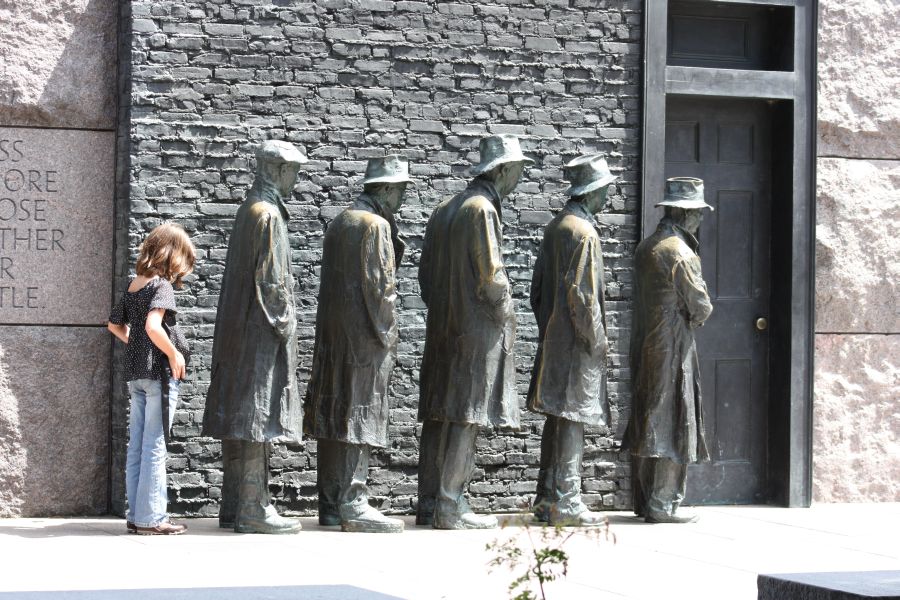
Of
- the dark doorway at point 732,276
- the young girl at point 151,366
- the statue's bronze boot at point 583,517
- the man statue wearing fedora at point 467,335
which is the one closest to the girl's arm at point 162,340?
the young girl at point 151,366

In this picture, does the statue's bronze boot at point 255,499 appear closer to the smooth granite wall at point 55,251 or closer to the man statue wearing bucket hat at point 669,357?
the smooth granite wall at point 55,251

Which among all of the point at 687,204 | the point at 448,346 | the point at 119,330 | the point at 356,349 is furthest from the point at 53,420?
the point at 687,204

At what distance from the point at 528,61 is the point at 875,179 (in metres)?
2.85

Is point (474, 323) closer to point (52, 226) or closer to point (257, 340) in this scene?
point (257, 340)

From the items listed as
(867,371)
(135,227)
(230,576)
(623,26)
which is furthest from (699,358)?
(230,576)

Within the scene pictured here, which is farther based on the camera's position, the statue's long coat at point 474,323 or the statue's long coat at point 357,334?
the statue's long coat at point 474,323

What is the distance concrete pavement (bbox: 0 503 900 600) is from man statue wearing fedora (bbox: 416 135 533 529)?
0.42m

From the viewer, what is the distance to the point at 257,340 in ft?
29.2

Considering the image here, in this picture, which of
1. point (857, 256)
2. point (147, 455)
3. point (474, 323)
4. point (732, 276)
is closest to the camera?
point (147, 455)

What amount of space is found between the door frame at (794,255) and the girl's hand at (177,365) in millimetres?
4048

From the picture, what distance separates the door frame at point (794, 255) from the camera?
1106 cm

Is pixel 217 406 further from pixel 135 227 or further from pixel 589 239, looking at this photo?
pixel 589 239

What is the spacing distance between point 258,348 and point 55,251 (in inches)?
73.0

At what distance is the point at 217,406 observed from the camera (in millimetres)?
8969
